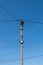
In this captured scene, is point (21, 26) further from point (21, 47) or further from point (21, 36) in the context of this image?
point (21, 47)

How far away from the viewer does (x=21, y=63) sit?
13.6m

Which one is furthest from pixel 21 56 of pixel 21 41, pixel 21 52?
pixel 21 41

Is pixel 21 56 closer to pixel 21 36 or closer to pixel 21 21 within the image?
pixel 21 36

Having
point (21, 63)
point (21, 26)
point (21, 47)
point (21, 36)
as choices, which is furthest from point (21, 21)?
point (21, 63)

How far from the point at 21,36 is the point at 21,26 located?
974 millimetres

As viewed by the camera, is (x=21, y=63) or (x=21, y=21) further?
(x=21, y=21)

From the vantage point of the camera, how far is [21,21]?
14.8 meters

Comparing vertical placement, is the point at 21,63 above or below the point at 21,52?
below

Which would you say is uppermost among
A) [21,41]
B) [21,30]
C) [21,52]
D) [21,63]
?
[21,30]

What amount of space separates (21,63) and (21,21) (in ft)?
12.9

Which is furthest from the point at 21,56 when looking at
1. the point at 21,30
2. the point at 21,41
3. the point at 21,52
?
the point at 21,30

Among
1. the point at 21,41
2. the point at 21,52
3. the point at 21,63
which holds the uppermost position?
the point at 21,41

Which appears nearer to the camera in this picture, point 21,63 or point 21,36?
point 21,63

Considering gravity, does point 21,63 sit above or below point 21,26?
below
